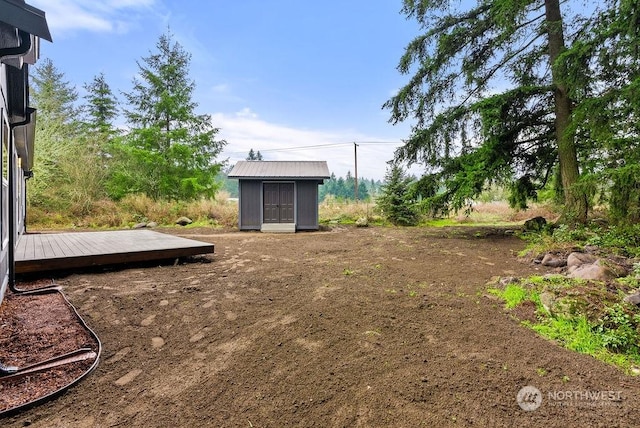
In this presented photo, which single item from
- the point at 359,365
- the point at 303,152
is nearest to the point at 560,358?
the point at 359,365

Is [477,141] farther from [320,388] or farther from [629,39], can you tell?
[320,388]

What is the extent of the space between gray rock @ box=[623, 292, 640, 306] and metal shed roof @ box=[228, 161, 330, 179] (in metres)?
8.19

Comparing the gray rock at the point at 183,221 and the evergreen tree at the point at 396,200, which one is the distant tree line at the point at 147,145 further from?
the evergreen tree at the point at 396,200

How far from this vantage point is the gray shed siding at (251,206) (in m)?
10.3

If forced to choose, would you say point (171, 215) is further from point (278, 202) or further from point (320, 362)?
point (320, 362)

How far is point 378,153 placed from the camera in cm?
1820

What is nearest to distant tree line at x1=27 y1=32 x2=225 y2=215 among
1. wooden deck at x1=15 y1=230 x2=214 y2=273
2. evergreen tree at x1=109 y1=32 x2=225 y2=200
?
evergreen tree at x1=109 y1=32 x2=225 y2=200

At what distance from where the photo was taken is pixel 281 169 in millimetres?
10711

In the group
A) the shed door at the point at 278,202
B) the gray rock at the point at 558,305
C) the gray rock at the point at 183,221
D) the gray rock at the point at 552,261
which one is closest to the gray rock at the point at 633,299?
the gray rock at the point at 558,305

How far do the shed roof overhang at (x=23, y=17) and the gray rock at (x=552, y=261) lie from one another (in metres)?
5.93

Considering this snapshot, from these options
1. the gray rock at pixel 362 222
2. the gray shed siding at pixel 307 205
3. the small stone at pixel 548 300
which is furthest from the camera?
the gray rock at pixel 362 222

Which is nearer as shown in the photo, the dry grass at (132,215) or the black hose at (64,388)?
the black hose at (64,388)

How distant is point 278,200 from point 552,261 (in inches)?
313

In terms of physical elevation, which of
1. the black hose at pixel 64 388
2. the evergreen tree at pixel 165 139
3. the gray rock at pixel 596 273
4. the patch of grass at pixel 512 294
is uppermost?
the evergreen tree at pixel 165 139
